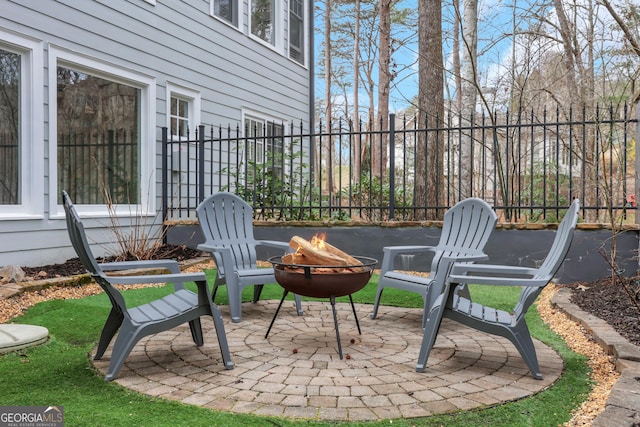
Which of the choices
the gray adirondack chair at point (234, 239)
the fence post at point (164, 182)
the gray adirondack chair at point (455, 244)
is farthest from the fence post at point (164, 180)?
the gray adirondack chair at point (455, 244)

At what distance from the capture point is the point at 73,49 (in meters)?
5.56

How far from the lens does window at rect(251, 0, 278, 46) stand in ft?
31.0

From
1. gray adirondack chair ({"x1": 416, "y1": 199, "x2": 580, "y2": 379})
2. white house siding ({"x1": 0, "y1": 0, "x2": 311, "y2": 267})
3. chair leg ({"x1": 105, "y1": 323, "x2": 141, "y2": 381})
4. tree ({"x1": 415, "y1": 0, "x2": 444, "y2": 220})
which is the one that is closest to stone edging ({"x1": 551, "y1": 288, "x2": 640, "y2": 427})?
gray adirondack chair ({"x1": 416, "y1": 199, "x2": 580, "y2": 379})

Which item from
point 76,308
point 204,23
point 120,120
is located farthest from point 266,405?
point 204,23

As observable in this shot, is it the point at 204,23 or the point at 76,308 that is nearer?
the point at 76,308

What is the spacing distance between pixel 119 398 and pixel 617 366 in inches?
104

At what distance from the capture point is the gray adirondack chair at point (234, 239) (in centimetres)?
404

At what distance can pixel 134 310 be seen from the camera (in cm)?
280

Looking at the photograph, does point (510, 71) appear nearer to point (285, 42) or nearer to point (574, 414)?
point (285, 42)

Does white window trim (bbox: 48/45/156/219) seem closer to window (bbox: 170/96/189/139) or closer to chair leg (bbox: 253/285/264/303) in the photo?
window (bbox: 170/96/189/139)

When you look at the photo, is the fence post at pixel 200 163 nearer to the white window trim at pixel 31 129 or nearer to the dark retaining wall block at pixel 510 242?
the dark retaining wall block at pixel 510 242

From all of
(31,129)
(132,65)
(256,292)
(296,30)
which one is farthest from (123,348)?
(296,30)

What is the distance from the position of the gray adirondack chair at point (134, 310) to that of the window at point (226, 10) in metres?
6.41

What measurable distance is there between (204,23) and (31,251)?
4.59m
